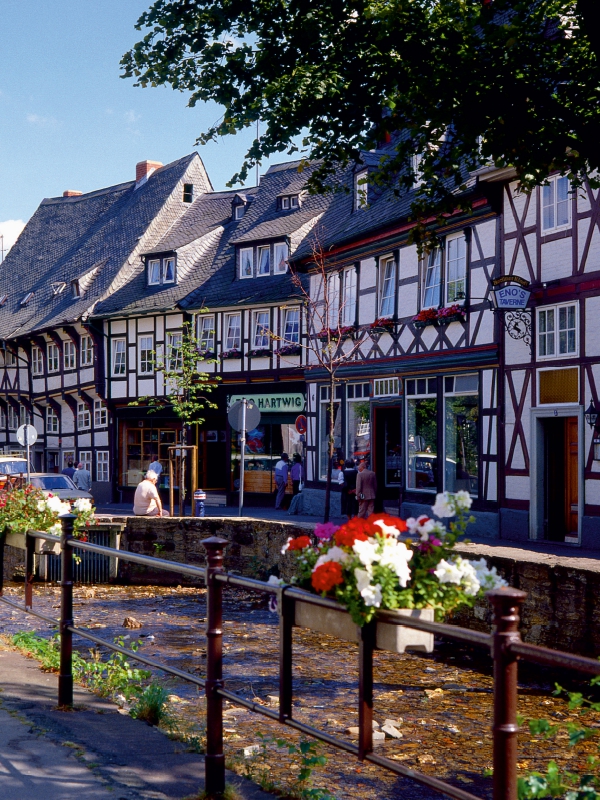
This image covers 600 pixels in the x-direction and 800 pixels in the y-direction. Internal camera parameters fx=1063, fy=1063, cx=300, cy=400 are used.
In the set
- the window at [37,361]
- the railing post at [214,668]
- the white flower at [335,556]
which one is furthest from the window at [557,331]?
the window at [37,361]

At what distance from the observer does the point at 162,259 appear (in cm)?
4038

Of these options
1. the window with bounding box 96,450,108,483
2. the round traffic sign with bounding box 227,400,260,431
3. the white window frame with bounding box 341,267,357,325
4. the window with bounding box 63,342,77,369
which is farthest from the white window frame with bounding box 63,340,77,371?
the round traffic sign with bounding box 227,400,260,431

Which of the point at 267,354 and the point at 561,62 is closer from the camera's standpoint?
the point at 561,62

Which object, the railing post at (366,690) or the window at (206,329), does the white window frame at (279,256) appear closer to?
the window at (206,329)

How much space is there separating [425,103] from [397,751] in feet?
18.7

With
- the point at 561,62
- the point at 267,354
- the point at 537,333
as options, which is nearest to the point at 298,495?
the point at 267,354

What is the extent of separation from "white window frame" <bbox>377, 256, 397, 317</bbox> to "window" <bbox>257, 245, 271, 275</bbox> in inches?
396

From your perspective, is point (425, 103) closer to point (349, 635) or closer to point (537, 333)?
point (349, 635)

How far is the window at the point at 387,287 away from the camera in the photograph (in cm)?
2609

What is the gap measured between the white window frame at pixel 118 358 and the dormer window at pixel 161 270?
8.34 feet

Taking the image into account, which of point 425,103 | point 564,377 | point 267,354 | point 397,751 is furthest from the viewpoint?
point 267,354

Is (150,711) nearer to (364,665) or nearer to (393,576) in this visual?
(364,665)

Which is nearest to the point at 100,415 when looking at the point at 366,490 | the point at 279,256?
the point at 279,256

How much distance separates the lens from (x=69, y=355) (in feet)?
144
